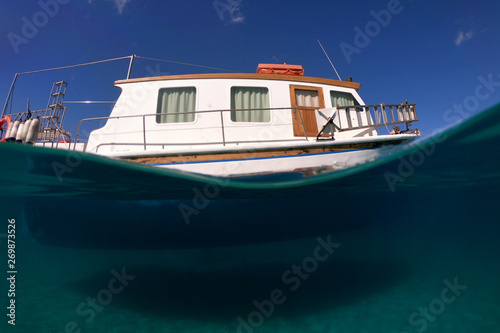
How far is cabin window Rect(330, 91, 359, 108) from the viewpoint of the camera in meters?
6.46

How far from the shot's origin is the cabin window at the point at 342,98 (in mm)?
6461

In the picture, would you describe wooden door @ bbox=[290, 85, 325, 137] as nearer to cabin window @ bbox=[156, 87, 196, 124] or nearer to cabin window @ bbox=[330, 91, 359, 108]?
cabin window @ bbox=[330, 91, 359, 108]

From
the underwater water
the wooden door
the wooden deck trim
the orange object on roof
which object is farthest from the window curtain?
the underwater water

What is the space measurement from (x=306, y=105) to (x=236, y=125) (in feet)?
7.04

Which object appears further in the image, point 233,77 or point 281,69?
point 281,69

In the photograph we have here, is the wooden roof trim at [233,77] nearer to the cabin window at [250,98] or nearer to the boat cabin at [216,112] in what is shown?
the boat cabin at [216,112]

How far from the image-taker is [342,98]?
6.59 meters

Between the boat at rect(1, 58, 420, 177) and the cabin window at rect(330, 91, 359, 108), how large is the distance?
1.2 inches

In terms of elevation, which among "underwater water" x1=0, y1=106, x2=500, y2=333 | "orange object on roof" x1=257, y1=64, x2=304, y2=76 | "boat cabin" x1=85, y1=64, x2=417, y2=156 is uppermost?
"orange object on roof" x1=257, y1=64, x2=304, y2=76

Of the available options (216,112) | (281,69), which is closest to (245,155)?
(216,112)

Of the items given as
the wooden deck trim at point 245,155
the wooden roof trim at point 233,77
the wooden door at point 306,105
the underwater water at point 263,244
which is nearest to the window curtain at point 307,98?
the wooden door at point 306,105

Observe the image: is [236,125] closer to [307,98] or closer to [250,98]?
[250,98]

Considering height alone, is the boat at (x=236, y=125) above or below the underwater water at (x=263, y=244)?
above

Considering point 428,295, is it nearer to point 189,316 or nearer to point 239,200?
point 239,200
